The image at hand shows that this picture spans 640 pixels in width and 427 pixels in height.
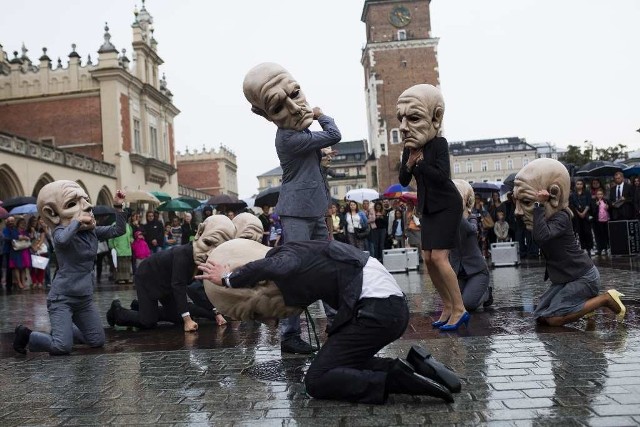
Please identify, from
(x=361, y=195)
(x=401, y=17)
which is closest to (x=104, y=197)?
(x=361, y=195)

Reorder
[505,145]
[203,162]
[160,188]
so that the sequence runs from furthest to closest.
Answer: [505,145] → [203,162] → [160,188]

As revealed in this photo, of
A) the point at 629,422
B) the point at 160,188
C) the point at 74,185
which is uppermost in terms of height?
the point at 160,188

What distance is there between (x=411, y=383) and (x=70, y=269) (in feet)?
12.2

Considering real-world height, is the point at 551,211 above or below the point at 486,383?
above

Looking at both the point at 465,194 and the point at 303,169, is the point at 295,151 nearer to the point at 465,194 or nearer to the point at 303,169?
the point at 303,169

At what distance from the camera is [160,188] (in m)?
46.9

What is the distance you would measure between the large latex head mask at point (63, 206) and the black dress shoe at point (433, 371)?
3473mm

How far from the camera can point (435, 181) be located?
18.5 ft

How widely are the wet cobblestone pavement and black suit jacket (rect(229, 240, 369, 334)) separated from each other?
1.84ft

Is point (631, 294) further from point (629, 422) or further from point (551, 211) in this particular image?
point (629, 422)

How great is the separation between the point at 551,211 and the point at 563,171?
1.17 ft

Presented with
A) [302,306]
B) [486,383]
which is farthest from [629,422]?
[302,306]

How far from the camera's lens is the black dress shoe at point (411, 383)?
343 cm

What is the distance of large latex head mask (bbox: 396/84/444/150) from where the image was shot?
562 cm
